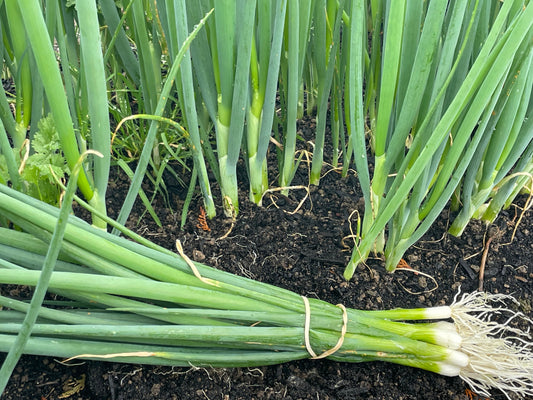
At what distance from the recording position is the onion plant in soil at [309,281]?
0.90 m

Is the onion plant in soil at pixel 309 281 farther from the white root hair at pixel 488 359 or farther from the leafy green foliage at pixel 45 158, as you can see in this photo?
the leafy green foliage at pixel 45 158

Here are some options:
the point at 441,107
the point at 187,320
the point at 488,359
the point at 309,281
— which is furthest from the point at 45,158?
the point at 488,359

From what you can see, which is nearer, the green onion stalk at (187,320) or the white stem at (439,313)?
the green onion stalk at (187,320)

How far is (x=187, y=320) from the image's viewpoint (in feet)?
2.60

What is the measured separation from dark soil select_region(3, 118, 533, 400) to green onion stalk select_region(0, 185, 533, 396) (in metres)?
0.07

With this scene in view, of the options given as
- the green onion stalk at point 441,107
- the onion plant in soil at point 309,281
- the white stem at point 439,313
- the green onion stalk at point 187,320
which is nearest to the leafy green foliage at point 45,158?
the green onion stalk at point 187,320

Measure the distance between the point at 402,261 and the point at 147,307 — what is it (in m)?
0.61

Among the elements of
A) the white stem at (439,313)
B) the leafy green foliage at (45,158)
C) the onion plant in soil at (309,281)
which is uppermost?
the leafy green foliage at (45,158)

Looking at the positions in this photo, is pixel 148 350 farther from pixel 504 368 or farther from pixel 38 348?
pixel 504 368

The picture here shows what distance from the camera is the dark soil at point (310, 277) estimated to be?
2.97ft

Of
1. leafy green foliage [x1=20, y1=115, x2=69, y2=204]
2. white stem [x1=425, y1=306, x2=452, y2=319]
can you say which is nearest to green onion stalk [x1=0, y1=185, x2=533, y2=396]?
white stem [x1=425, y1=306, x2=452, y2=319]

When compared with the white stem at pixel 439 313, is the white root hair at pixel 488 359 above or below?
below

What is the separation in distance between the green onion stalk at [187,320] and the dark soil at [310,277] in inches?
2.8

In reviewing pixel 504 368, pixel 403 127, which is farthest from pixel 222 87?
pixel 504 368
